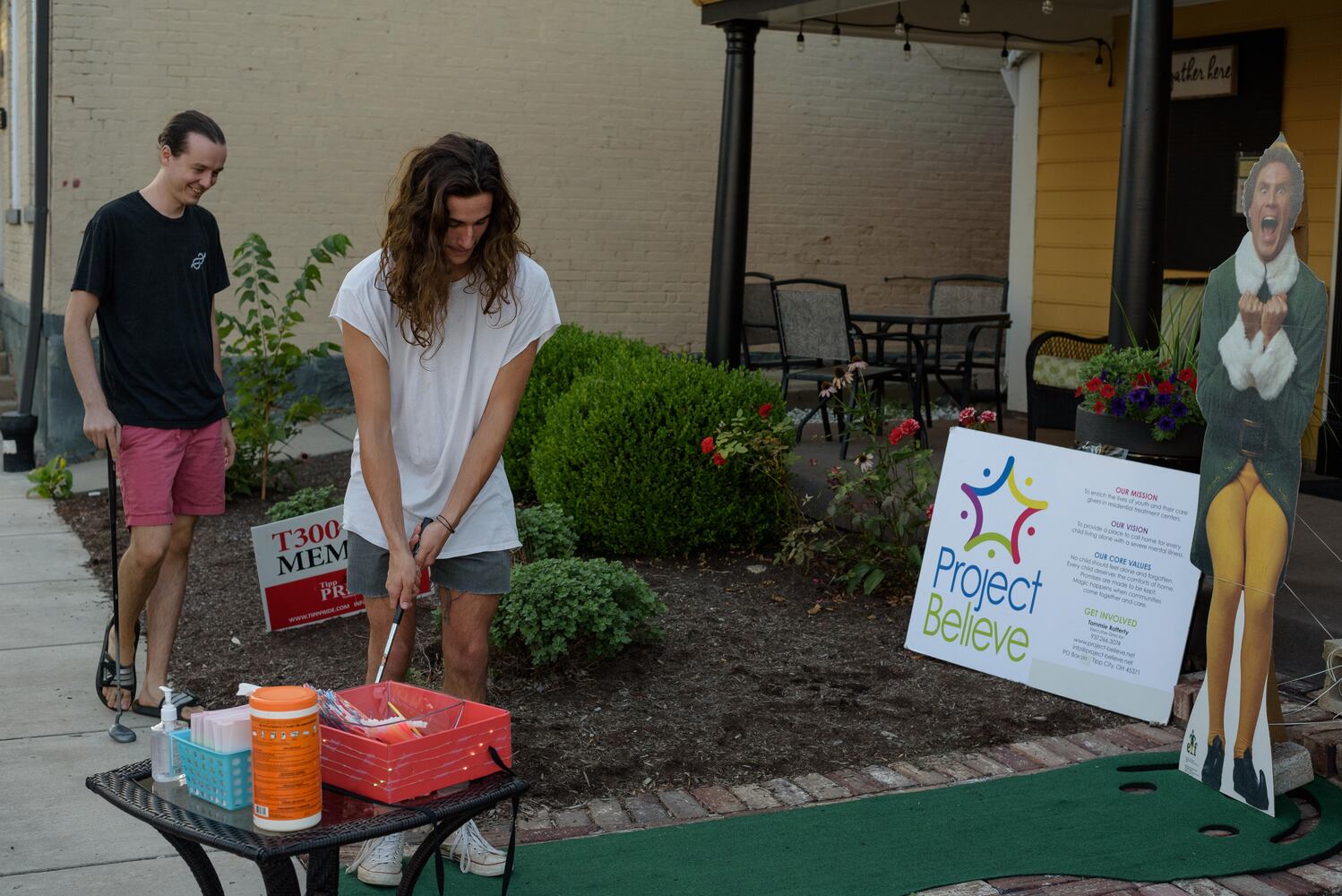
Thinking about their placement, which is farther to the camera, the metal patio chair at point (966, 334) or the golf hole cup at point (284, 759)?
the metal patio chair at point (966, 334)

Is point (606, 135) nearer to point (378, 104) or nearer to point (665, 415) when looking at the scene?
point (378, 104)

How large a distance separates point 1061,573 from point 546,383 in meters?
3.48

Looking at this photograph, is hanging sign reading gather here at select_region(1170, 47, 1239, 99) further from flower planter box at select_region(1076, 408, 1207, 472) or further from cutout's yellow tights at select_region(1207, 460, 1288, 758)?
cutout's yellow tights at select_region(1207, 460, 1288, 758)

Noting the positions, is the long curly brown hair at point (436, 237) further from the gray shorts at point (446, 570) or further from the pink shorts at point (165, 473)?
the pink shorts at point (165, 473)

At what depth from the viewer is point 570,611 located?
4.69 metres

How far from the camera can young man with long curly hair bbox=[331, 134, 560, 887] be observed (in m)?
3.04

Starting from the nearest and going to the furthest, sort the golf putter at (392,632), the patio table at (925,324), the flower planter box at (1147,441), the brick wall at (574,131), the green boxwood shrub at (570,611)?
1. the golf putter at (392,632)
2. the green boxwood shrub at (570,611)
3. the flower planter box at (1147,441)
4. the patio table at (925,324)
5. the brick wall at (574,131)

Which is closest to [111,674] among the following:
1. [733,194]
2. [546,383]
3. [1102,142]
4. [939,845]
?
[939,845]

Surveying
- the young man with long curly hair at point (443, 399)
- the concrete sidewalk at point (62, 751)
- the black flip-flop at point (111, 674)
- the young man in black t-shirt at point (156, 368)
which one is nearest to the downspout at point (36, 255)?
the concrete sidewalk at point (62, 751)

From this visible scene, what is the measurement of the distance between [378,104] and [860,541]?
6150 mm

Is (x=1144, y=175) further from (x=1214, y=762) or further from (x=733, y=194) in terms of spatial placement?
(x=733, y=194)

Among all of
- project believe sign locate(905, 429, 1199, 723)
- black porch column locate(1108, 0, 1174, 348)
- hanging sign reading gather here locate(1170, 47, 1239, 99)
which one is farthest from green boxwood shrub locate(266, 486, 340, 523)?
hanging sign reading gather here locate(1170, 47, 1239, 99)

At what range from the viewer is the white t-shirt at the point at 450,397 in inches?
126

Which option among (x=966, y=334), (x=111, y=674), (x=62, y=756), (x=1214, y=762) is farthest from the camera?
(x=966, y=334)
